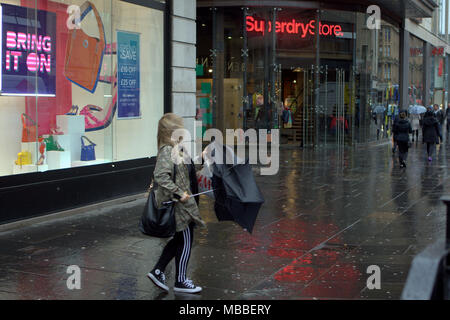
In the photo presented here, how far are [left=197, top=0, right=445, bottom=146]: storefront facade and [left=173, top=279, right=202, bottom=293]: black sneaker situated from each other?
56.2 feet

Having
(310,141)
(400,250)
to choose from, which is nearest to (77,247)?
(400,250)

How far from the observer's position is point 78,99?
10750 millimetres

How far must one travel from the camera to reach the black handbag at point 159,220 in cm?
563

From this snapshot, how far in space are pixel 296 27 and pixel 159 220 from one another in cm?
1927

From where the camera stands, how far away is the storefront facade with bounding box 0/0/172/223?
30.0ft

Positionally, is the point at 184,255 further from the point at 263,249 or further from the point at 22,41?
the point at 22,41

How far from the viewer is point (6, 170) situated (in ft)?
29.3

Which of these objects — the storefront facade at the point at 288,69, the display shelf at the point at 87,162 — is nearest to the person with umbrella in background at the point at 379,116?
the storefront facade at the point at 288,69

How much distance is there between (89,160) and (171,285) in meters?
4.94

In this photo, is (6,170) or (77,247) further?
(6,170)

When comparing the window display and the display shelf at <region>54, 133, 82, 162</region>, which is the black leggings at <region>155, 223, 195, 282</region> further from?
the display shelf at <region>54, 133, 82, 162</region>

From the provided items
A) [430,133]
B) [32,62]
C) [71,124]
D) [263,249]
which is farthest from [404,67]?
[263,249]

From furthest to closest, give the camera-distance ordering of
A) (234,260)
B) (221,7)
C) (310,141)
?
(310,141) < (221,7) < (234,260)
